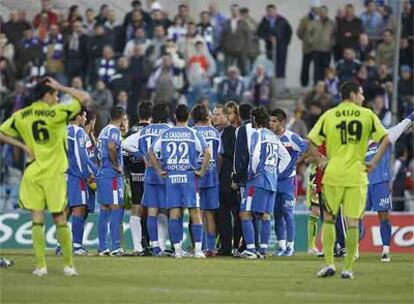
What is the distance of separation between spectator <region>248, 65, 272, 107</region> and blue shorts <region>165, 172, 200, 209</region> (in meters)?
11.2

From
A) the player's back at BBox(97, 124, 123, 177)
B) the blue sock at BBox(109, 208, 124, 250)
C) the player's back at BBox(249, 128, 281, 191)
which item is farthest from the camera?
the blue sock at BBox(109, 208, 124, 250)

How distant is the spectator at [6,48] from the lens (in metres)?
34.4

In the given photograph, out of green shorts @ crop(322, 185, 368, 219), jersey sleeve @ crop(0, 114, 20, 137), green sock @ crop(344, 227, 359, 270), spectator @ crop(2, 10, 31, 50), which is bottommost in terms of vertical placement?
green sock @ crop(344, 227, 359, 270)

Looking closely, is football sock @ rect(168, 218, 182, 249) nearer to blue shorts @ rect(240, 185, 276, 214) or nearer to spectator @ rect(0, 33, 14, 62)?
blue shorts @ rect(240, 185, 276, 214)

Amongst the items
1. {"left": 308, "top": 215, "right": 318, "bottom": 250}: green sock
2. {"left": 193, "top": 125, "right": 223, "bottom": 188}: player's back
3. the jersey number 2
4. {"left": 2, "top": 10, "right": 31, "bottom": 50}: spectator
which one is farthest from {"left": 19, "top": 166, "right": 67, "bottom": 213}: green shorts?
{"left": 2, "top": 10, "right": 31, "bottom": 50}: spectator

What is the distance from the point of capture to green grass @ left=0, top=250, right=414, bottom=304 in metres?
16.5

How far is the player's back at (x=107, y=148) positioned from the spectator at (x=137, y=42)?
35.6ft

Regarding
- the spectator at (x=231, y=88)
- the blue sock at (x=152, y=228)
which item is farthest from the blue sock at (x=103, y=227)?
the spectator at (x=231, y=88)

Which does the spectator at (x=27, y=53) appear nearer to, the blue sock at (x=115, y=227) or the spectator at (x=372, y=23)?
the spectator at (x=372, y=23)

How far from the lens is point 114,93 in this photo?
33.8m

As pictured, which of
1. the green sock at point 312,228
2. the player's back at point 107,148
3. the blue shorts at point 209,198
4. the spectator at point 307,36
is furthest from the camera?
the spectator at point 307,36

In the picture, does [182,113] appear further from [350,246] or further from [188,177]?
[350,246]

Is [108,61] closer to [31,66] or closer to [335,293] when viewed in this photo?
[31,66]

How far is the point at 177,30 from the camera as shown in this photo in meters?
34.5
